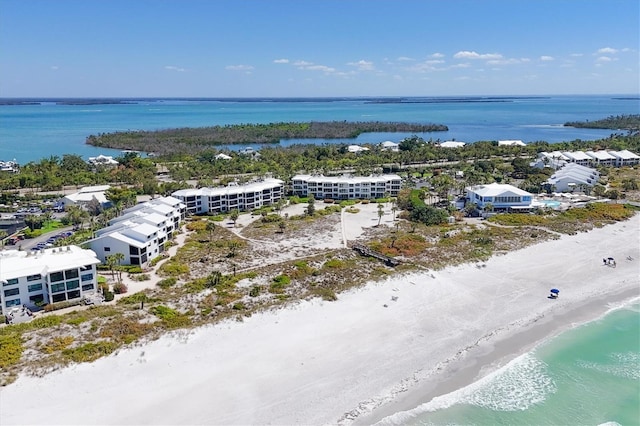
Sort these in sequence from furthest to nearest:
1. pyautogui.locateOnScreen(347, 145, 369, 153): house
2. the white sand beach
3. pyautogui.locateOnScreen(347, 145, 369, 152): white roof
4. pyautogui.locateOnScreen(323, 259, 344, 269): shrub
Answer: pyautogui.locateOnScreen(347, 145, 369, 152): white roof
pyautogui.locateOnScreen(347, 145, 369, 153): house
pyautogui.locateOnScreen(323, 259, 344, 269): shrub
the white sand beach

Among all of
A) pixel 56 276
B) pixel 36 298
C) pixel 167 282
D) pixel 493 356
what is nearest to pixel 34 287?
pixel 36 298

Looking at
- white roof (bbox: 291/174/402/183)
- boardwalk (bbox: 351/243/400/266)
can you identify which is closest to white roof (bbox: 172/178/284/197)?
white roof (bbox: 291/174/402/183)

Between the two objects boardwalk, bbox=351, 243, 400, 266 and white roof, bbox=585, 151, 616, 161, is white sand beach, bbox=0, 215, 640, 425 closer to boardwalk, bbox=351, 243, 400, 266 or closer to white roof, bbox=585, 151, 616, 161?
boardwalk, bbox=351, 243, 400, 266

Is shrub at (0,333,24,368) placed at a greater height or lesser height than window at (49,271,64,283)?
lesser

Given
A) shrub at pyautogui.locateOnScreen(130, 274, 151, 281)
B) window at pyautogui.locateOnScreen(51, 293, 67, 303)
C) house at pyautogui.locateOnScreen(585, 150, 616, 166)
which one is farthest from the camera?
house at pyautogui.locateOnScreen(585, 150, 616, 166)

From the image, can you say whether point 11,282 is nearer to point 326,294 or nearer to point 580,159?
point 326,294

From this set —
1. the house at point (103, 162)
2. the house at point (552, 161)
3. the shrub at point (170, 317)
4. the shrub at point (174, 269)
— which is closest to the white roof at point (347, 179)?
the shrub at point (174, 269)

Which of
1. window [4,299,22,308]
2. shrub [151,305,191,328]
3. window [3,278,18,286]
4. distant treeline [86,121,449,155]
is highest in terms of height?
distant treeline [86,121,449,155]
